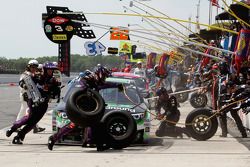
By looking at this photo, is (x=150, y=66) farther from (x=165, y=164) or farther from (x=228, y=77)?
(x=165, y=164)

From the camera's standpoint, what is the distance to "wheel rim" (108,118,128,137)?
11.7m

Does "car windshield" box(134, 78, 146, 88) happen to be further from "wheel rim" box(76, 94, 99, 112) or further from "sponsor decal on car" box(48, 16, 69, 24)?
"wheel rim" box(76, 94, 99, 112)

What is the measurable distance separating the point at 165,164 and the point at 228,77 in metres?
4.54

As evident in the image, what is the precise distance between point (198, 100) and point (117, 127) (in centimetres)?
1210

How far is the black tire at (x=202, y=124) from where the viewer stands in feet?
44.6

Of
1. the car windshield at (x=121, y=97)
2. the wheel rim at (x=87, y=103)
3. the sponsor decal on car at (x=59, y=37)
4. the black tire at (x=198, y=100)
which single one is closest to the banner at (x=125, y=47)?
the black tire at (x=198, y=100)

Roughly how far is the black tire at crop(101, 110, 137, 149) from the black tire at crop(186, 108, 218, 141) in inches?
88.5

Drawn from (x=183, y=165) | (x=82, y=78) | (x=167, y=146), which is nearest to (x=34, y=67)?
(x=82, y=78)

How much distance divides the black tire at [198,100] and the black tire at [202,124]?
30.7 ft

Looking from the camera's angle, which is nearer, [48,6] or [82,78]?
[82,78]

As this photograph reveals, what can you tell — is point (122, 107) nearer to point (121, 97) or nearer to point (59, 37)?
point (121, 97)

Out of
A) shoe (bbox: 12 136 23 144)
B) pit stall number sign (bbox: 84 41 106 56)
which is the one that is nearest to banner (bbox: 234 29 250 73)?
shoe (bbox: 12 136 23 144)

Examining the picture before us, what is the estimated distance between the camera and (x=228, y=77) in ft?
44.3

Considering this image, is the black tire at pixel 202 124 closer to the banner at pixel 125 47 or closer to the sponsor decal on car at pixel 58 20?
the sponsor decal on car at pixel 58 20
